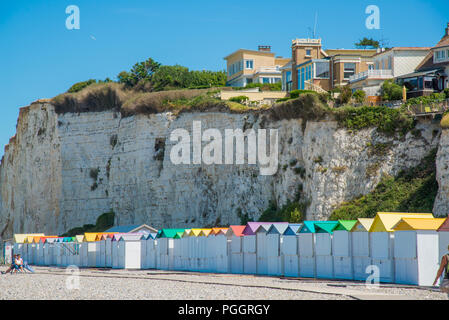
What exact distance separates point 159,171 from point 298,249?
1446 inches

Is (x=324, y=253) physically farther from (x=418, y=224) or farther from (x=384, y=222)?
(x=418, y=224)

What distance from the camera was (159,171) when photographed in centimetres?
6700

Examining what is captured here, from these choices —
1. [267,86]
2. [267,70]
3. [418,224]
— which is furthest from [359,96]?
[267,70]

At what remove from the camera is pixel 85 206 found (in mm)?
75750

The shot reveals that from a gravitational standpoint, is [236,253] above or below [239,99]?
below

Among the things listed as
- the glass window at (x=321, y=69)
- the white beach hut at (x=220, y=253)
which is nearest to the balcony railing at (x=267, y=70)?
the glass window at (x=321, y=69)

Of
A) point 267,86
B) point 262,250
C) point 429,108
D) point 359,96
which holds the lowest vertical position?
point 262,250

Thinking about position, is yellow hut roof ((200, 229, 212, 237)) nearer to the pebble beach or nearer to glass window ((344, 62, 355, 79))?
the pebble beach

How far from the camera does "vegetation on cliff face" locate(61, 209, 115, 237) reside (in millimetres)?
71375

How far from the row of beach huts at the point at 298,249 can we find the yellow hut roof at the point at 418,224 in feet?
0.12

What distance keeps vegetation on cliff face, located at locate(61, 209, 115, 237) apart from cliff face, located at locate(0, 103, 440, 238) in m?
1.07

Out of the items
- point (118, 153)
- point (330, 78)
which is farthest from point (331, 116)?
point (118, 153)

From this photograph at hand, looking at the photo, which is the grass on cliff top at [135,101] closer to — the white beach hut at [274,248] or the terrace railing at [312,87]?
the terrace railing at [312,87]
